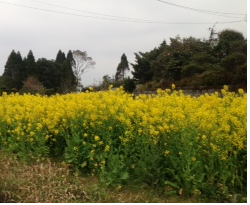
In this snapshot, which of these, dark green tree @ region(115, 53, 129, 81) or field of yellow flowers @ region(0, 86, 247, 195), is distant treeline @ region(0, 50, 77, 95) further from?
field of yellow flowers @ region(0, 86, 247, 195)

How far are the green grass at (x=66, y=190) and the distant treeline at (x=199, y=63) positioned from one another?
9336 mm

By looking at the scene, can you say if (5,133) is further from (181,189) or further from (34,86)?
(34,86)

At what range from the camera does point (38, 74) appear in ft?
81.0

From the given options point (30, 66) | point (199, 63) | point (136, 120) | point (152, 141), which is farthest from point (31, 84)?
point (152, 141)

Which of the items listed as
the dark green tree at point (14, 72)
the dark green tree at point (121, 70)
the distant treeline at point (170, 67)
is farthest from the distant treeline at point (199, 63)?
the dark green tree at point (14, 72)

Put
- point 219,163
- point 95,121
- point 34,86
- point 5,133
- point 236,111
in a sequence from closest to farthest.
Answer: point 219,163 → point 236,111 → point 95,121 → point 5,133 → point 34,86

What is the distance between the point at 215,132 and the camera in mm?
3201

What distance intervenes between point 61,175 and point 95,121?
0.63 meters

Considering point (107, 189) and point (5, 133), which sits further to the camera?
point (5, 133)

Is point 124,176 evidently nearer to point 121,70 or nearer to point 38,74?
point 121,70

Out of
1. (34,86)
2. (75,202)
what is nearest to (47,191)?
(75,202)

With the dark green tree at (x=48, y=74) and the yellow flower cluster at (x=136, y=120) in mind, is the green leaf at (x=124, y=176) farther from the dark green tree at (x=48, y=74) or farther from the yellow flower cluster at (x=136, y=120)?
the dark green tree at (x=48, y=74)

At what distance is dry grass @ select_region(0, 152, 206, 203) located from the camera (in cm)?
326

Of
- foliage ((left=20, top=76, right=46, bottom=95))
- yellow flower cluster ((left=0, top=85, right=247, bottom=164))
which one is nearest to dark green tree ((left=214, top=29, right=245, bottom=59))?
foliage ((left=20, top=76, right=46, bottom=95))
